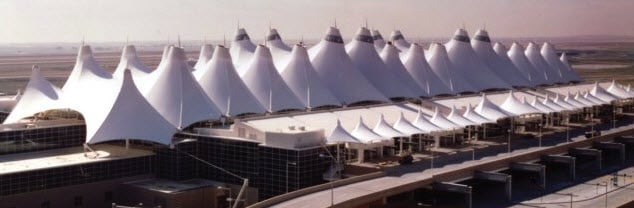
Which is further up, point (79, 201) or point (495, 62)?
point (495, 62)

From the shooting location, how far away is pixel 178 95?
51625 millimetres

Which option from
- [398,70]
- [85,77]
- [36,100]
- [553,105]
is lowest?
[36,100]

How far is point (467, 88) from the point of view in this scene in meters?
79.2

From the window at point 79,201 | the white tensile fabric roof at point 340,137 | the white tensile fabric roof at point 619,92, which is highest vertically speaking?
the white tensile fabric roof at point 619,92

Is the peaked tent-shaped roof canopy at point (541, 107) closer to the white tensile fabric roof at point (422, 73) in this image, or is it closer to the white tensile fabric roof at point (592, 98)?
the white tensile fabric roof at point (592, 98)

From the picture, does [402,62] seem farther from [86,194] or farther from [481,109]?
[86,194]

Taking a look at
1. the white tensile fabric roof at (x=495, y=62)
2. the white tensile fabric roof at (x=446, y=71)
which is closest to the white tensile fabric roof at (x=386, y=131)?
the white tensile fabric roof at (x=446, y=71)

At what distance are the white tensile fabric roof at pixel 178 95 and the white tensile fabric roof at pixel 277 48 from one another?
1713 centimetres

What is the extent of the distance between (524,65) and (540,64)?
4.47 meters

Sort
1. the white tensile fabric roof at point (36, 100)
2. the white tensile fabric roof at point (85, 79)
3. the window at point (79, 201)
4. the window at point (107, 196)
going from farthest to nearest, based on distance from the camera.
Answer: the white tensile fabric roof at point (85, 79)
the white tensile fabric roof at point (36, 100)
the window at point (107, 196)
the window at point (79, 201)

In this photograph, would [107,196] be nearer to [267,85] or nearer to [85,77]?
[85,77]

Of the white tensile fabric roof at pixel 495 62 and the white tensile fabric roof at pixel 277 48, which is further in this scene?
the white tensile fabric roof at pixel 495 62

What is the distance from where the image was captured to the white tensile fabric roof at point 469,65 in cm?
8244

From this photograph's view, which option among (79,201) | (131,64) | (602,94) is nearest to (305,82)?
(131,64)
